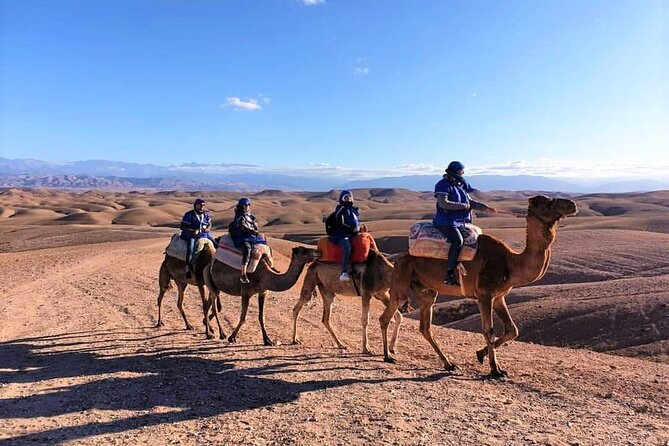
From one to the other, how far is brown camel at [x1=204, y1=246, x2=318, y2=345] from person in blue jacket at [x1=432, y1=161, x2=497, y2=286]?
301cm

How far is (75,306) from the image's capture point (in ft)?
49.0

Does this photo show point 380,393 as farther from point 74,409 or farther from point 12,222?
point 12,222

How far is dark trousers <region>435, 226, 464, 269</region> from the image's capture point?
8.99 m

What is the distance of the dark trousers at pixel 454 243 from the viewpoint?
8992 millimetres

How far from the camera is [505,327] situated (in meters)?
9.06

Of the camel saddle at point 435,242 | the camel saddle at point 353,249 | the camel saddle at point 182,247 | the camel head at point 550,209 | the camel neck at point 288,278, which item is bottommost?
the camel neck at point 288,278

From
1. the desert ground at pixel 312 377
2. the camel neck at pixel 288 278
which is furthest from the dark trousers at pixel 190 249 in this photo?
the camel neck at pixel 288 278

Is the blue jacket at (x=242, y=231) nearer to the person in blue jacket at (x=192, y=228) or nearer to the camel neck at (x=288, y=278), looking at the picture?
the camel neck at (x=288, y=278)

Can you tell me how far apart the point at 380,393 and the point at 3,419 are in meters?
4.79

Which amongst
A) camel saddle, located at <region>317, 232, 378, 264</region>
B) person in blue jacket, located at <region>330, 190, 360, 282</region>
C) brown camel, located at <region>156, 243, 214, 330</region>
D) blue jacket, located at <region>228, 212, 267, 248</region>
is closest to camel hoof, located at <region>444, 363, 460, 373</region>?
person in blue jacket, located at <region>330, 190, 360, 282</region>

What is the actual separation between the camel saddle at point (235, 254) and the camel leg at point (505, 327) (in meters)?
4.75

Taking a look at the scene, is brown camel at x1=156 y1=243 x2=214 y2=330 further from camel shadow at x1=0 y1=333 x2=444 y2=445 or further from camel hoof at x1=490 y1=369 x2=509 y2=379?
camel hoof at x1=490 y1=369 x2=509 y2=379

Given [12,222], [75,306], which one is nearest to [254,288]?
[75,306]

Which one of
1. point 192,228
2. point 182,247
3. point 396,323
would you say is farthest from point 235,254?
point 396,323
